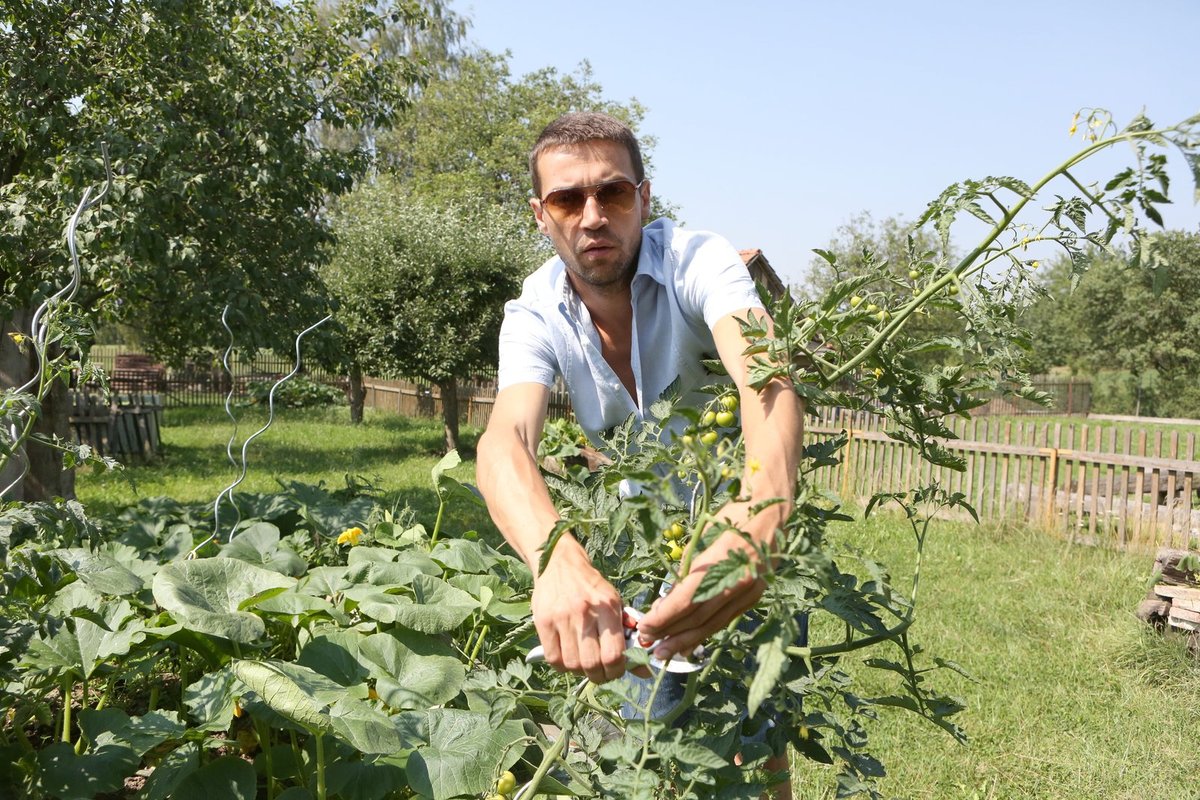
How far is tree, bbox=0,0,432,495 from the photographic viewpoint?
607 cm

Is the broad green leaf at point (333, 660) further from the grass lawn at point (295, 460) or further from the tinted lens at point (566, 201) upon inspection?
the grass lawn at point (295, 460)

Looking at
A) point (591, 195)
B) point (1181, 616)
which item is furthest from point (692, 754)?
point (1181, 616)

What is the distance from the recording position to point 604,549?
1.47 metres

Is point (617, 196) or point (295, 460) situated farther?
point (295, 460)

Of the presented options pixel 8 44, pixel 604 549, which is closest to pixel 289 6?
pixel 8 44

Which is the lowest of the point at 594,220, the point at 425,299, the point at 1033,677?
the point at 1033,677

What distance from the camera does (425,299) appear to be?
15.6 m

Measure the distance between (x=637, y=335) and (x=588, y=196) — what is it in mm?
341

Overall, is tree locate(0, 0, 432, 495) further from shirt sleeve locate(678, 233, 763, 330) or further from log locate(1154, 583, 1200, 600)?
log locate(1154, 583, 1200, 600)

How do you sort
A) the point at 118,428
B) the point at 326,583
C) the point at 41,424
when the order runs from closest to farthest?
the point at 326,583, the point at 41,424, the point at 118,428

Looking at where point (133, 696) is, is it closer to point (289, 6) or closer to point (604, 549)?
point (604, 549)

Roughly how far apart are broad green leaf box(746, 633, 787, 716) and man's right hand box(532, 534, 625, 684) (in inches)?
10.8

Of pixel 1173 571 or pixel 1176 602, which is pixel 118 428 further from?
pixel 1176 602

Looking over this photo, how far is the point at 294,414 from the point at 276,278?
57.7 feet
